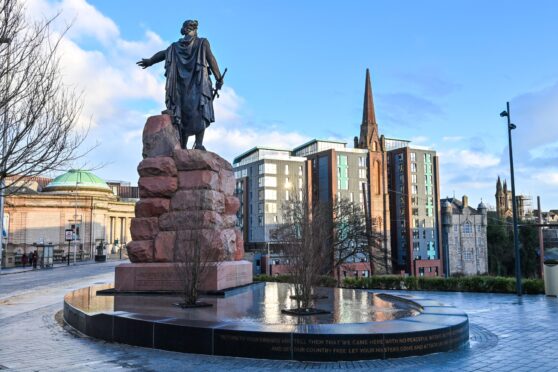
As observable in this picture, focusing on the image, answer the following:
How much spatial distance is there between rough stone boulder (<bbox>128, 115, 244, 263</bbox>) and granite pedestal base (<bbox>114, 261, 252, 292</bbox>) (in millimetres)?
349

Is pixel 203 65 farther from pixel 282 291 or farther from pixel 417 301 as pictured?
pixel 417 301

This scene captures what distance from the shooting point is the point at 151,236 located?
1395 cm

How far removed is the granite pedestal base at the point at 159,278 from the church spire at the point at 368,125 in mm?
87441

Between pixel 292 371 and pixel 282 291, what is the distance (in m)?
8.02

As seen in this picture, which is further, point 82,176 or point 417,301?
point 82,176

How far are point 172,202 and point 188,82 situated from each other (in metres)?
4.04

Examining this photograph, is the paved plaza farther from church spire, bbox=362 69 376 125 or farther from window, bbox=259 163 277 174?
church spire, bbox=362 69 376 125

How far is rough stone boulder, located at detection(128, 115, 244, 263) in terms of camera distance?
1367 cm

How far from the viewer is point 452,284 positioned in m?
20.6

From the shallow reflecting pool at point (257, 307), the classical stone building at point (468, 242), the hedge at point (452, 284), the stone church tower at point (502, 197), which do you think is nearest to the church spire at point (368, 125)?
the classical stone building at point (468, 242)

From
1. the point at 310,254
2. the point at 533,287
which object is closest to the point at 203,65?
the point at 310,254

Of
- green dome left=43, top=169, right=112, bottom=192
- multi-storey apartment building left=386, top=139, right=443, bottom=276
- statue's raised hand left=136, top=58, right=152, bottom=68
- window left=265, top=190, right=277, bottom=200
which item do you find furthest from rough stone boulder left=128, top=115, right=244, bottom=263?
multi-storey apartment building left=386, top=139, right=443, bottom=276

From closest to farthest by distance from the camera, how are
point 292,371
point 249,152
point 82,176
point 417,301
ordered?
1. point 292,371
2. point 417,301
3. point 82,176
4. point 249,152

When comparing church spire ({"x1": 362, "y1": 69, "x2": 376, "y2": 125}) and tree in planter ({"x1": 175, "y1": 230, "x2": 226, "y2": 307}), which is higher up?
church spire ({"x1": 362, "y1": 69, "x2": 376, "y2": 125})
